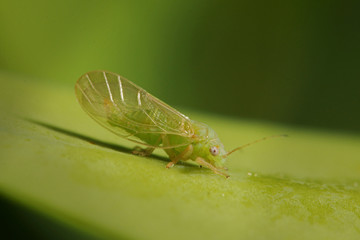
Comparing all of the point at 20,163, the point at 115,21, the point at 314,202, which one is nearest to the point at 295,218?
the point at 314,202

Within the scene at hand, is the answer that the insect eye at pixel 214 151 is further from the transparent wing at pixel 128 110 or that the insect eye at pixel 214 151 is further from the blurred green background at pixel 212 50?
the blurred green background at pixel 212 50

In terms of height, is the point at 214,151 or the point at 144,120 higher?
the point at 144,120

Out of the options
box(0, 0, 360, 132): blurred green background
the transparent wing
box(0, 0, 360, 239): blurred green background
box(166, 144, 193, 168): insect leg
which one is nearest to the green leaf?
the transparent wing

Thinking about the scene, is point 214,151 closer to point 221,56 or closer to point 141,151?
point 141,151

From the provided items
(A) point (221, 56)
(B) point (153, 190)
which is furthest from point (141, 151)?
(A) point (221, 56)

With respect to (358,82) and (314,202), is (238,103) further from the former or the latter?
(314,202)

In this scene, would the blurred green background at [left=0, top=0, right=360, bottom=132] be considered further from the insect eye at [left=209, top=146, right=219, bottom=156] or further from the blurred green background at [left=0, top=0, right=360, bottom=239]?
the insect eye at [left=209, top=146, right=219, bottom=156]
